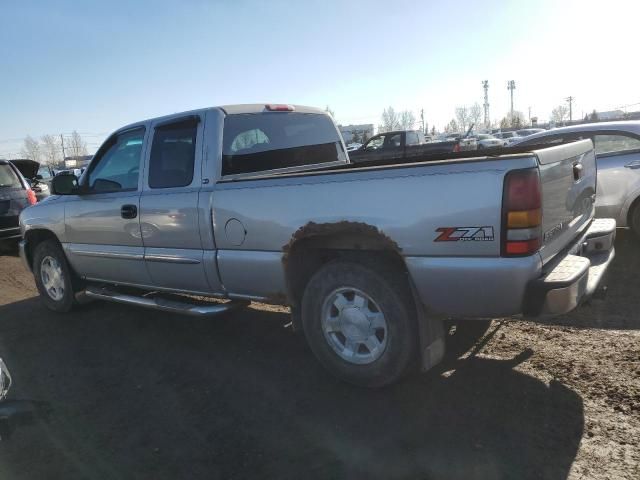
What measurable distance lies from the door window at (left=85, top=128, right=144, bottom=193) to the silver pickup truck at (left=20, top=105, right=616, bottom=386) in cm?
2

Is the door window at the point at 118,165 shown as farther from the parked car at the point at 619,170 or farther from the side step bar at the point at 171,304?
the parked car at the point at 619,170

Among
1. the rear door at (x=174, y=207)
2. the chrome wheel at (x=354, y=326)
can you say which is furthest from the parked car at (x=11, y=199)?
the chrome wheel at (x=354, y=326)

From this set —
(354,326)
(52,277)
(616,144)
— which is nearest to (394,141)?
(616,144)

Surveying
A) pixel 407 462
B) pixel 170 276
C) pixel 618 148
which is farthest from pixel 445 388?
pixel 618 148

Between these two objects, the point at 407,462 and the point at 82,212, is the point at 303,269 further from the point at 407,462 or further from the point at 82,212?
the point at 82,212

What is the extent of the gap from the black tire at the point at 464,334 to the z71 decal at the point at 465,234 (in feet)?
4.64

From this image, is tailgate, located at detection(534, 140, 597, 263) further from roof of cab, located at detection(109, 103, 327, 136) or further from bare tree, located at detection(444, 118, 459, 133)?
bare tree, located at detection(444, 118, 459, 133)

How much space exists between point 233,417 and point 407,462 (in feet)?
3.93

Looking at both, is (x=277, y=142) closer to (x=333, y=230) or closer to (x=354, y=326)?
(x=333, y=230)

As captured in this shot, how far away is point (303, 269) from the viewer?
12.8 ft

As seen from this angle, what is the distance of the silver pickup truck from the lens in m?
2.94

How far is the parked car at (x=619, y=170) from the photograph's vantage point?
21.3 ft

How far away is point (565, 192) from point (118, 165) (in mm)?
4074

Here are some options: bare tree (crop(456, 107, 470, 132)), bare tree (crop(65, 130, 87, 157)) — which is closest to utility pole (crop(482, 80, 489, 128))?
bare tree (crop(456, 107, 470, 132))
